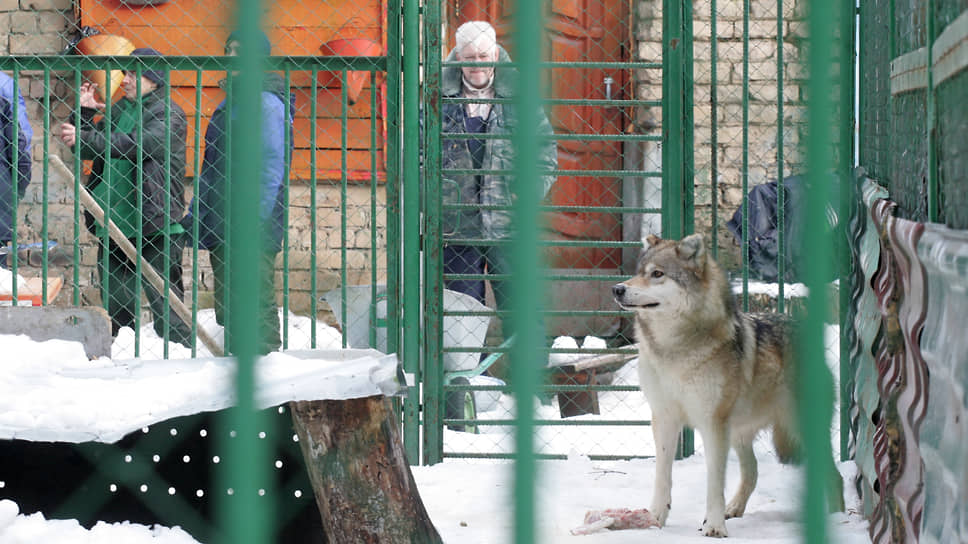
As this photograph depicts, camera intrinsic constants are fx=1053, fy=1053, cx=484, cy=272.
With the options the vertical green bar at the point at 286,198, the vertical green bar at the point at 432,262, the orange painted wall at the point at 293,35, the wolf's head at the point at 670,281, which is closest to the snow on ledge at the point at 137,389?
the wolf's head at the point at 670,281

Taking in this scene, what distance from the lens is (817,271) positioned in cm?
87

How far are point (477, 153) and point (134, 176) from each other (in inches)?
77.3

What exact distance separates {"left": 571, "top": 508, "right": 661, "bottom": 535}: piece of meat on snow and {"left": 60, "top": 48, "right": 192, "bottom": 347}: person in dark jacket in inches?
99.3

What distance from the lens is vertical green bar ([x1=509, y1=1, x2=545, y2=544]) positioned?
861 mm

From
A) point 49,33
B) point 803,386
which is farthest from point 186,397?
point 49,33

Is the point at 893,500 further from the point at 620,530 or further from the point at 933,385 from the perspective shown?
the point at 620,530

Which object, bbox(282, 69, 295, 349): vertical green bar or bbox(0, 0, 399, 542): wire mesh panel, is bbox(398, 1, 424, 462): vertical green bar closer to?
bbox(0, 0, 399, 542): wire mesh panel

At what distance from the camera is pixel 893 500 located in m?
2.76

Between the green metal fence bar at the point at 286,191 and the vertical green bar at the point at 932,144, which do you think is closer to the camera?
the vertical green bar at the point at 932,144

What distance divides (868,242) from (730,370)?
831 mm

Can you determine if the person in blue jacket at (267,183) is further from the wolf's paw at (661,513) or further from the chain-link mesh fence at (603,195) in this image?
the wolf's paw at (661,513)

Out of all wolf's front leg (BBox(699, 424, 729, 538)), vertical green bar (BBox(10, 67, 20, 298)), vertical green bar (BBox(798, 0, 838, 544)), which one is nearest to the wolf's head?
wolf's front leg (BBox(699, 424, 729, 538))

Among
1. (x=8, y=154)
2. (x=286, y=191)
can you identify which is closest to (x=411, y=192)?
(x=286, y=191)

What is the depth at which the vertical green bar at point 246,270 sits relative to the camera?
920 millimetres
